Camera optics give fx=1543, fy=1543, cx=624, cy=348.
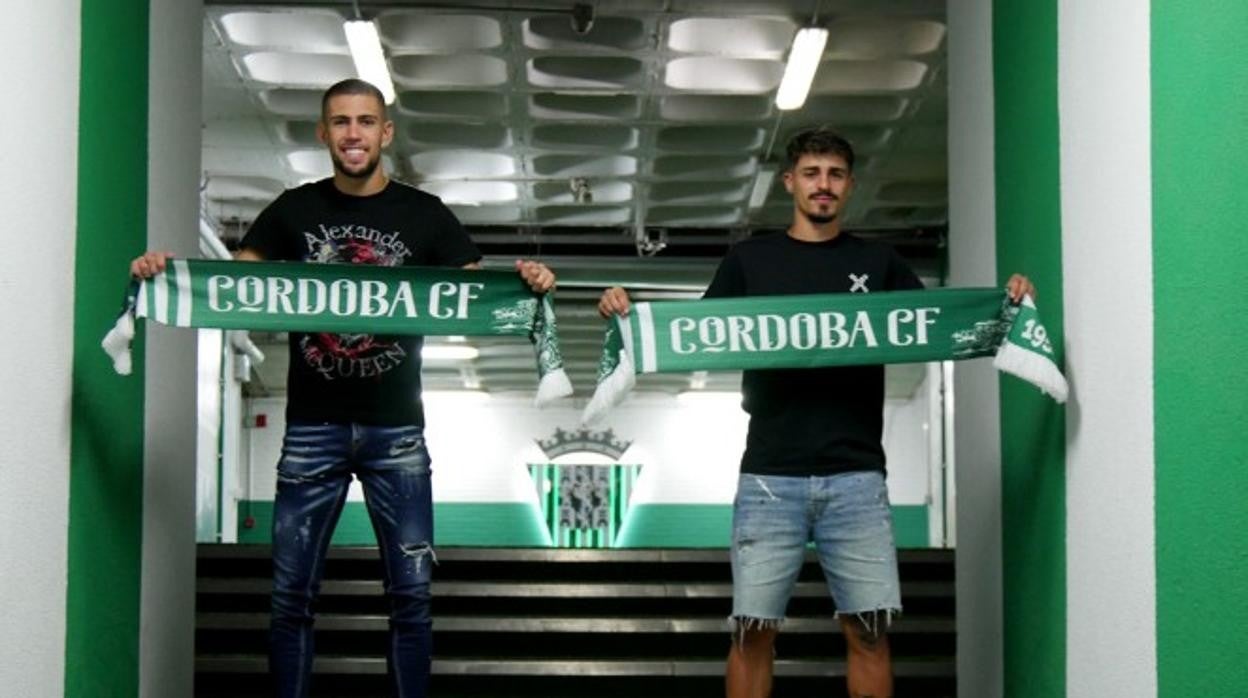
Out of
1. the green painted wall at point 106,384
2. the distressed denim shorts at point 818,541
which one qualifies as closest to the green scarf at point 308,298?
the green painted wall at point 106,384

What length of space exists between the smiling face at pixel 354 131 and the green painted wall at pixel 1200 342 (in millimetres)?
1683

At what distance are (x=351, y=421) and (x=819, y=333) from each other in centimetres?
108

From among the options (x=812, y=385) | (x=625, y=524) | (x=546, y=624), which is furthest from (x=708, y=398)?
(x=812, y=385)

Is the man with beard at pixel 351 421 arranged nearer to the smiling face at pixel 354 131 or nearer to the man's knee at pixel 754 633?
the smiling face at pixel 354 131

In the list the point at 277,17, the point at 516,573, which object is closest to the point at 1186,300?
the point at 516,573

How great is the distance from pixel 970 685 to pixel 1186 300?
1.97 meters

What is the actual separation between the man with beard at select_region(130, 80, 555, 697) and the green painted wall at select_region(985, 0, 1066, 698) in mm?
1192

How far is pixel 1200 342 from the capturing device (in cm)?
272

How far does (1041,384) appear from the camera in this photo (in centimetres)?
338

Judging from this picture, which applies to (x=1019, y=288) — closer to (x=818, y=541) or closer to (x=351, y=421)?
(x=818, y=541)

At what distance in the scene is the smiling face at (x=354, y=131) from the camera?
3494mm

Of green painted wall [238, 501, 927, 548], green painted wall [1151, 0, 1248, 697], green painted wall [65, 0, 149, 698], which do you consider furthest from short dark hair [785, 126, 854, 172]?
green painted wall [238, 501, 927, 548]

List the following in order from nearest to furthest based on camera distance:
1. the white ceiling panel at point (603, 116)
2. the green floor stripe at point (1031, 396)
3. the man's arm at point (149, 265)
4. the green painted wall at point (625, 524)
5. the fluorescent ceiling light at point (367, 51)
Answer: the man's arm at point (149, 265)
the green floor stripe at point (1031, 396)
the fluorescent ceiling light at point (367, 51)
the white ceiling panel at point (603, 116)
the green painted wall at point (625, 524)

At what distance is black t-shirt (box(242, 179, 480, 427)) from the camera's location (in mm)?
3551
